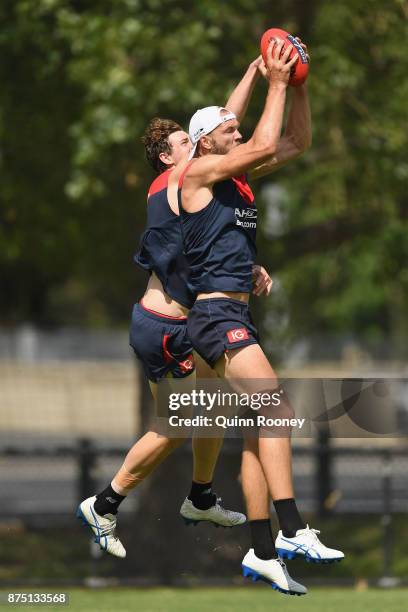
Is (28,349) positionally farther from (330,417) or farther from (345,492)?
(330,417)

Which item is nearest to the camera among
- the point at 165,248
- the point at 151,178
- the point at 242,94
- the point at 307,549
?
the point at 307,549

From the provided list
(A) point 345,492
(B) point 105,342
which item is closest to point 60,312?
(B) point 105,342

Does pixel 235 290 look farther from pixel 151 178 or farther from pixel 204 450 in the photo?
pixel 151 178

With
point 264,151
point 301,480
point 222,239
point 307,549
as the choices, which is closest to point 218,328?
point 222,239

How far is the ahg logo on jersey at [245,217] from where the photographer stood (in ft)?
24.0

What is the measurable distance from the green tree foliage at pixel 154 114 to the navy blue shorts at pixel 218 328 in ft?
18.4

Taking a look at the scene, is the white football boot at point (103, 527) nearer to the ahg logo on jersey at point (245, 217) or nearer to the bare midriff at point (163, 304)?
the bare midriff at point (163, 304)

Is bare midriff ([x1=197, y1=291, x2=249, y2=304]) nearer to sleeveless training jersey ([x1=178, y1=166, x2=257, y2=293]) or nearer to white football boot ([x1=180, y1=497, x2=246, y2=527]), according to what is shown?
sleeveless training jersey ([x1=178, y1=166, x2=257, y2=293])

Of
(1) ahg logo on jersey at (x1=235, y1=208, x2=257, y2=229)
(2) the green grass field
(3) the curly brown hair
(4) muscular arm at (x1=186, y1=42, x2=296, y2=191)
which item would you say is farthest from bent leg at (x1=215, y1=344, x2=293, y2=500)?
(2) the green grass field

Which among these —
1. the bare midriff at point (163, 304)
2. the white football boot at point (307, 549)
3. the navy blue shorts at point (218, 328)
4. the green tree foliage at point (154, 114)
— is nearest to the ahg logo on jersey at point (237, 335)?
the navy blue shorts at point (218, 328)

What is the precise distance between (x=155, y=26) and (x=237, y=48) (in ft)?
3.80

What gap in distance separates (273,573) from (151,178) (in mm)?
8107

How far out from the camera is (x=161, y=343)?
766cm

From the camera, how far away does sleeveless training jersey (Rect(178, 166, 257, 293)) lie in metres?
7.26
